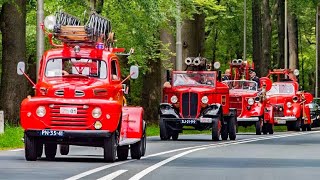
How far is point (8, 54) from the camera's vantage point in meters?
42.2

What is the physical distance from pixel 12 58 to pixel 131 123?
16903 mm

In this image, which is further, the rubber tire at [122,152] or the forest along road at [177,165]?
the rubber tire at [122,152]

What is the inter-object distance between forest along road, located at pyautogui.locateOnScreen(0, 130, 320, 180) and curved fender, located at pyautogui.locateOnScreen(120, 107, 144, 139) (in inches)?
25.8

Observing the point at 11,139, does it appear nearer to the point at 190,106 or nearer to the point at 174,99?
the point at 174,99

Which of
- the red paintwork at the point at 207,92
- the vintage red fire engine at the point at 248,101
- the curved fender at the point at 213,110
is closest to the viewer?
the curved fender at the point at 213,110

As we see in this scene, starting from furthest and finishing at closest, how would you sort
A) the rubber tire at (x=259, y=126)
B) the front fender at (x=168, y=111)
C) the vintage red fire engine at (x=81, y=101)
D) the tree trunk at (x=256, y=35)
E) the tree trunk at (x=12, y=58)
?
the tree trunk at (x=256, y=35) < the rubber tire at (x=259, y=126) < the tree trunk at (x=12, y=58) < the front fender at (x=168, y=111) < the vintage red fire engine at (x=81, y=101)

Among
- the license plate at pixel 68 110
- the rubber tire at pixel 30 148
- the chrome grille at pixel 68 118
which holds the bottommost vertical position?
the rubber tire at pixel 30 148

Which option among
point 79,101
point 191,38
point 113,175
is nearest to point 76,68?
point 79,101

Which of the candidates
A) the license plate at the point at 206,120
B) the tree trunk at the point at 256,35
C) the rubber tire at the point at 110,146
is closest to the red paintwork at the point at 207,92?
the license plate at the point at 206,120

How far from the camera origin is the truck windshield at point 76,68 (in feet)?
85.4

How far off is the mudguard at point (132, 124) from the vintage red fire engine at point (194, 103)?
1366cm

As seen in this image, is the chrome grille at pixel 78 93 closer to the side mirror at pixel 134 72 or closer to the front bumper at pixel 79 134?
the front bumper at pixel 79 134

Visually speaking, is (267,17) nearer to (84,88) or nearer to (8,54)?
(8,54)

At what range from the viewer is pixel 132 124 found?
25859 mm
